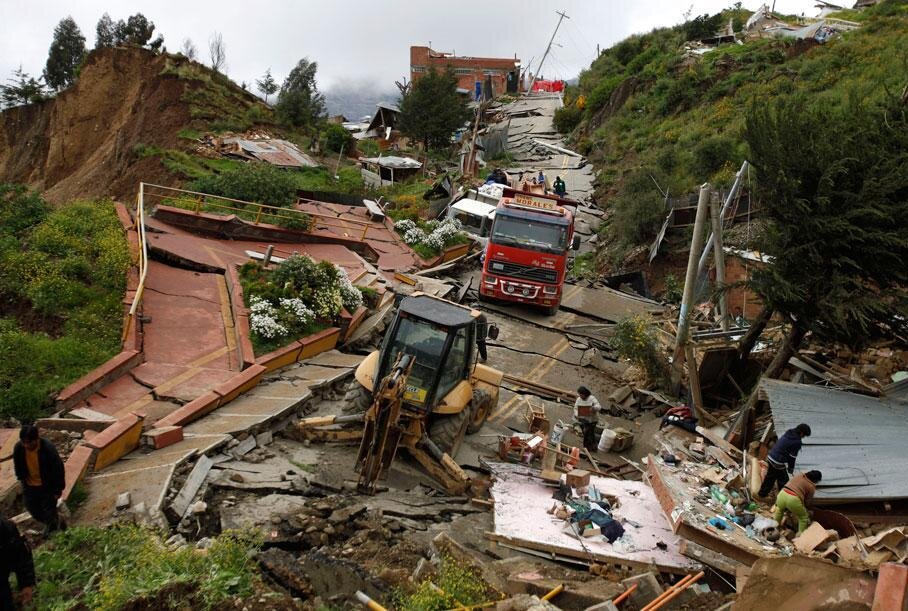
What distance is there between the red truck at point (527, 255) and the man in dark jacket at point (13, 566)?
13.5 m

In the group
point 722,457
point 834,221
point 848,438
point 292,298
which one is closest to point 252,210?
point 292,298

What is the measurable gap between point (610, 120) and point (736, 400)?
106 ft

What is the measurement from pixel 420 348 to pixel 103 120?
34137 mm

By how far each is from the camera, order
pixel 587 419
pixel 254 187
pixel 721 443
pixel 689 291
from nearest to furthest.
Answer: pixel 721 443 < pixel 587 419 < pixel 689 291 < pixel 254 187

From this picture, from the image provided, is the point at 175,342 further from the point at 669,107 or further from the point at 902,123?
the point at 669,107

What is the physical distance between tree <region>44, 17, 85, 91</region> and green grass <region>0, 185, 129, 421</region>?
5743 centimetres

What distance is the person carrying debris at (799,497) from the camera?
7.47 meters

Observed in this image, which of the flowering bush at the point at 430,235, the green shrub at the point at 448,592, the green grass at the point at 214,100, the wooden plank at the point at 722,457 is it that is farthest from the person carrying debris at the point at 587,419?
the green grass at the point at 214,100

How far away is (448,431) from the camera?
9336 millimetres

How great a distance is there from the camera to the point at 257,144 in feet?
103

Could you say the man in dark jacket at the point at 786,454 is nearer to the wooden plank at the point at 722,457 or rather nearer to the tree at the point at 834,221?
the wooden plank at the point at 722,457

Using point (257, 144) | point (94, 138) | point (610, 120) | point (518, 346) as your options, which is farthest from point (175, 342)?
point (610, 120)

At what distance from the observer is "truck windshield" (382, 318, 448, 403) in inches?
345

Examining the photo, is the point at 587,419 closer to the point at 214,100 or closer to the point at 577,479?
the point at 577,479
